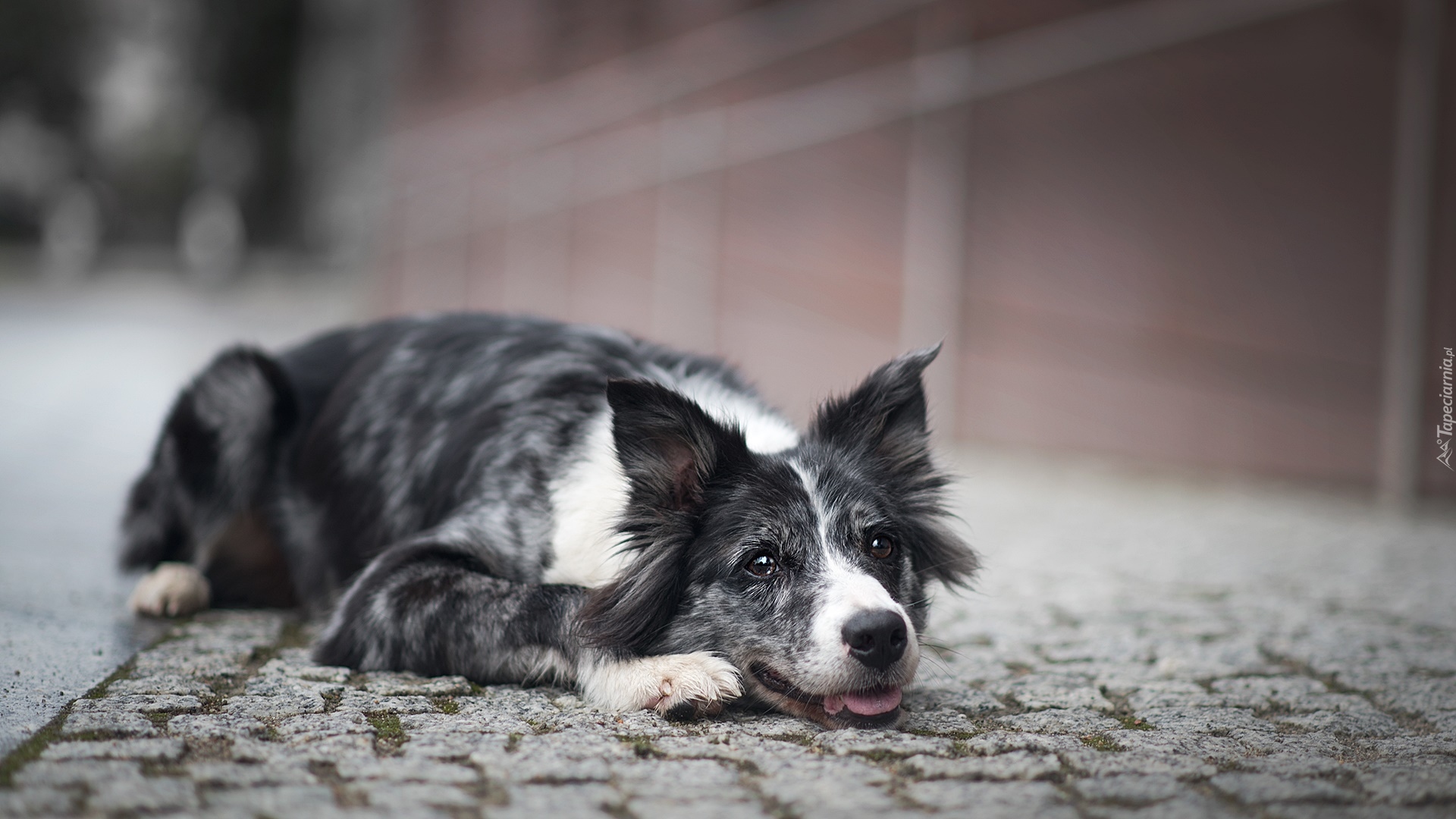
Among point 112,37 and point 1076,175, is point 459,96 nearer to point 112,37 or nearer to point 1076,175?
point 1076,175

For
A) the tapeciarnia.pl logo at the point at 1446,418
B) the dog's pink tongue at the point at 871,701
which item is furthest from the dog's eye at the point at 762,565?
the tapeciarnia.pl logo at the point at 1446,418

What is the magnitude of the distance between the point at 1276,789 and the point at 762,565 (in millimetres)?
1546

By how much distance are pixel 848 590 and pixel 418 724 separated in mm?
1268

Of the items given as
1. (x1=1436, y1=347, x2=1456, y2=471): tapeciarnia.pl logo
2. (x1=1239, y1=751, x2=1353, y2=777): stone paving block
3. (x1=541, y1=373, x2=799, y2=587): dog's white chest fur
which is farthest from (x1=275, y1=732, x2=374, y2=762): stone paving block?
(x1=1436, y1=347, x2=1456, y2=471): tapeciarnia.pl logo

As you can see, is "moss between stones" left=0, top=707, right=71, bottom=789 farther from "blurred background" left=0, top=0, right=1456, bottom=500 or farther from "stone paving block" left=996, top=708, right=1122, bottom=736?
"blurred background" left=0, top=0, right=1456, bottom=500

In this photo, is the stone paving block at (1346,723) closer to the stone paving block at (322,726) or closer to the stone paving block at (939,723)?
the stone paving block at (939,723)

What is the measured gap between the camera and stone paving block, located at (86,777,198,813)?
9.02 ft

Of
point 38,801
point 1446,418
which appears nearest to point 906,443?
point 38,801

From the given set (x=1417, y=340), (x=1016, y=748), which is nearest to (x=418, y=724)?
(x=1016, y=748)

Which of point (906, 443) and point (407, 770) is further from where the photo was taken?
point (906, 443)

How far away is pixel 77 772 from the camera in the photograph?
2.98m

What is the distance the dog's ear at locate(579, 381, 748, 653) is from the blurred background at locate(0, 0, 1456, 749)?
826 mm

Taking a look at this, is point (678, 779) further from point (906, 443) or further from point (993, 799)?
point (906, 443)

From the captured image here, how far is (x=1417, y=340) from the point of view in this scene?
8.76 meters
